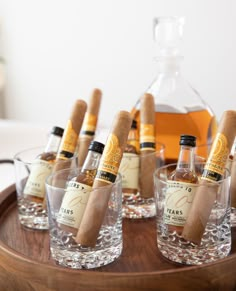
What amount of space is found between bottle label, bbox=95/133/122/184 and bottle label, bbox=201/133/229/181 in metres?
0.13

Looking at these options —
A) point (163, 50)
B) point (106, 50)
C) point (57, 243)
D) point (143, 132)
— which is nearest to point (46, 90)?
point (106, 50)

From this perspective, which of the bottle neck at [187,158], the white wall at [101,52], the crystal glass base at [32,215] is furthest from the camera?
the white wall at [101,52]

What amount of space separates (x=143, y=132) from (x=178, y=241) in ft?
0.89

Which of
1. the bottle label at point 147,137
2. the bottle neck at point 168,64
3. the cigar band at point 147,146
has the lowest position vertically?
the cigar band at point 147,146

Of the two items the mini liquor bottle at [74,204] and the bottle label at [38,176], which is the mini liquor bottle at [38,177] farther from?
the mini liquor bottle at [74,204]

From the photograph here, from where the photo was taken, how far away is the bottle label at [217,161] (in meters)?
0.80

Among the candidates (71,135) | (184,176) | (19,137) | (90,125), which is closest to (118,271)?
(184,176)

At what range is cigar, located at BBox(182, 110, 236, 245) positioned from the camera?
783mm

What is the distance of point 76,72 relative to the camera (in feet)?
6.97

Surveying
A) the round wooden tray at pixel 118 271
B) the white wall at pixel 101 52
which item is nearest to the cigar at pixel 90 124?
the round wooden tray at pixel 118 271

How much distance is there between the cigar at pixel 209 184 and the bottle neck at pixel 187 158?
37mm

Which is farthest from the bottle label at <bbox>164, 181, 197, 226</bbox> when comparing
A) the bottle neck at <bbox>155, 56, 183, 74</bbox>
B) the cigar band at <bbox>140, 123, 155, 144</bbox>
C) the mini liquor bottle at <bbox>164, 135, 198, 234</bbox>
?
the bottle neck at <bbox>155, 56, 183, 74</bbox>

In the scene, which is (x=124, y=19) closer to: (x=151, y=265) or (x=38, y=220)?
(x=38, y=220)

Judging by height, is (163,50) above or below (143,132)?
above
